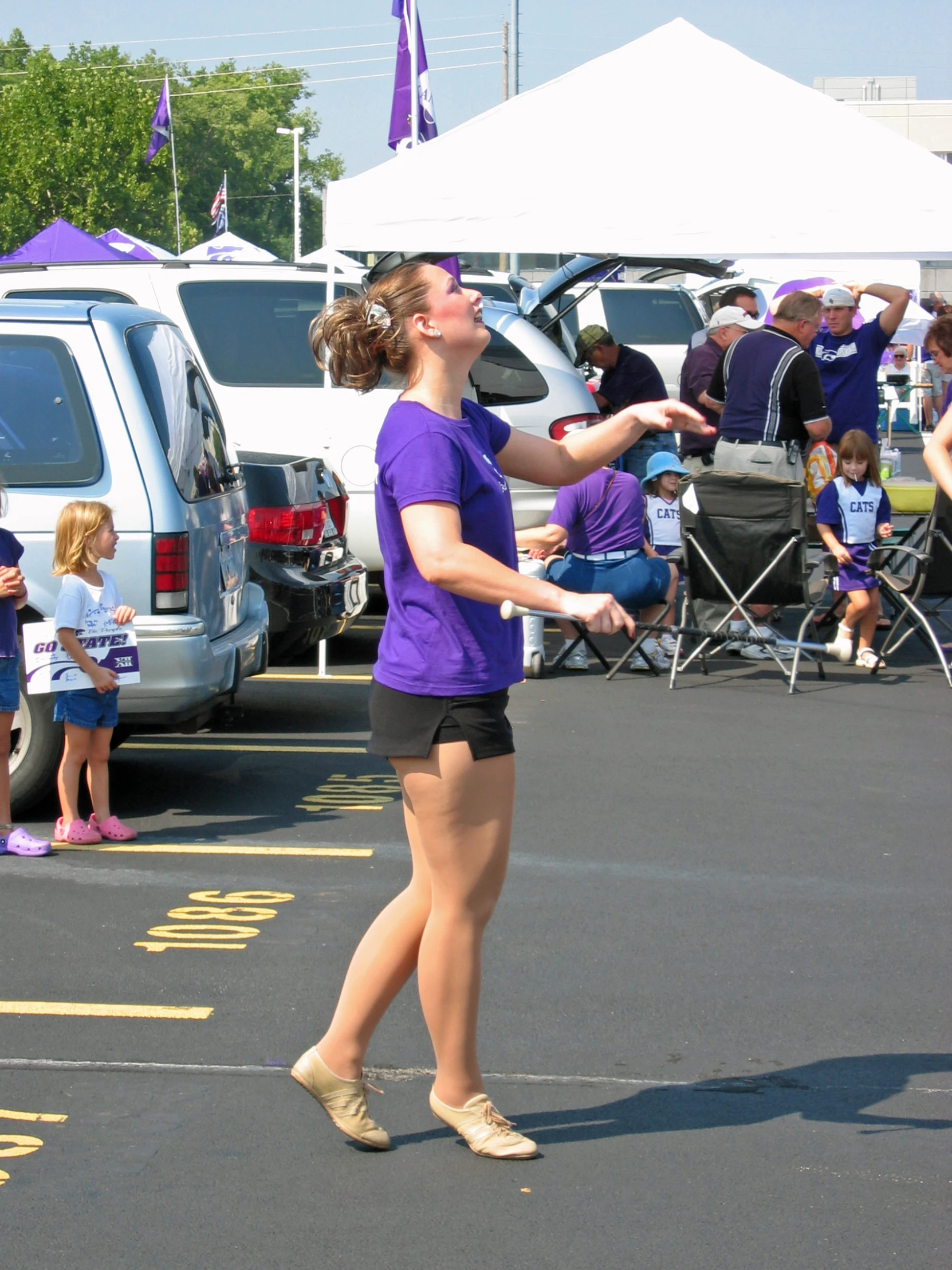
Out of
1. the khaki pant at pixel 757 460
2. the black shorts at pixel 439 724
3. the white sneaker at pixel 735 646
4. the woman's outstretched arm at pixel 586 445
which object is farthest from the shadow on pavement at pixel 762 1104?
the khaki pant at pixel 757 460

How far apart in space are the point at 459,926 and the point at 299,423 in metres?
6.43

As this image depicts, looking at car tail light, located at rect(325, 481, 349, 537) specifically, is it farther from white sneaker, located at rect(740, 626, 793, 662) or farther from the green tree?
the green tree

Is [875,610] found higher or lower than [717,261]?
lower

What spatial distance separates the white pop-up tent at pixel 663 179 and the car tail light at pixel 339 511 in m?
1.63

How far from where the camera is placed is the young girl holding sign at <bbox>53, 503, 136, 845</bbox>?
549 cm

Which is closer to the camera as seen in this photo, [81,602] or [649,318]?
[81,602]

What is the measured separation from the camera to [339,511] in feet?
27.0

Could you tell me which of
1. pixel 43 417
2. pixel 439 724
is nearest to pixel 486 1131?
pixel 439 724

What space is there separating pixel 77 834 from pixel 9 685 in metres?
0.63

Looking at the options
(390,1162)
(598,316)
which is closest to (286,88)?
(598,316)

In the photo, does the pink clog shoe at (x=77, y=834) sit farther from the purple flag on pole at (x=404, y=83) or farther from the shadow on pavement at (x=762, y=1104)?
the purple flag on pole at (x=404, y=83)

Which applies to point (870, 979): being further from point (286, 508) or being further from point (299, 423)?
point (299, 423)

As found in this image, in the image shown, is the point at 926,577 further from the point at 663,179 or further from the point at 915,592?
the point at 663,179

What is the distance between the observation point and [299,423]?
9.30m
